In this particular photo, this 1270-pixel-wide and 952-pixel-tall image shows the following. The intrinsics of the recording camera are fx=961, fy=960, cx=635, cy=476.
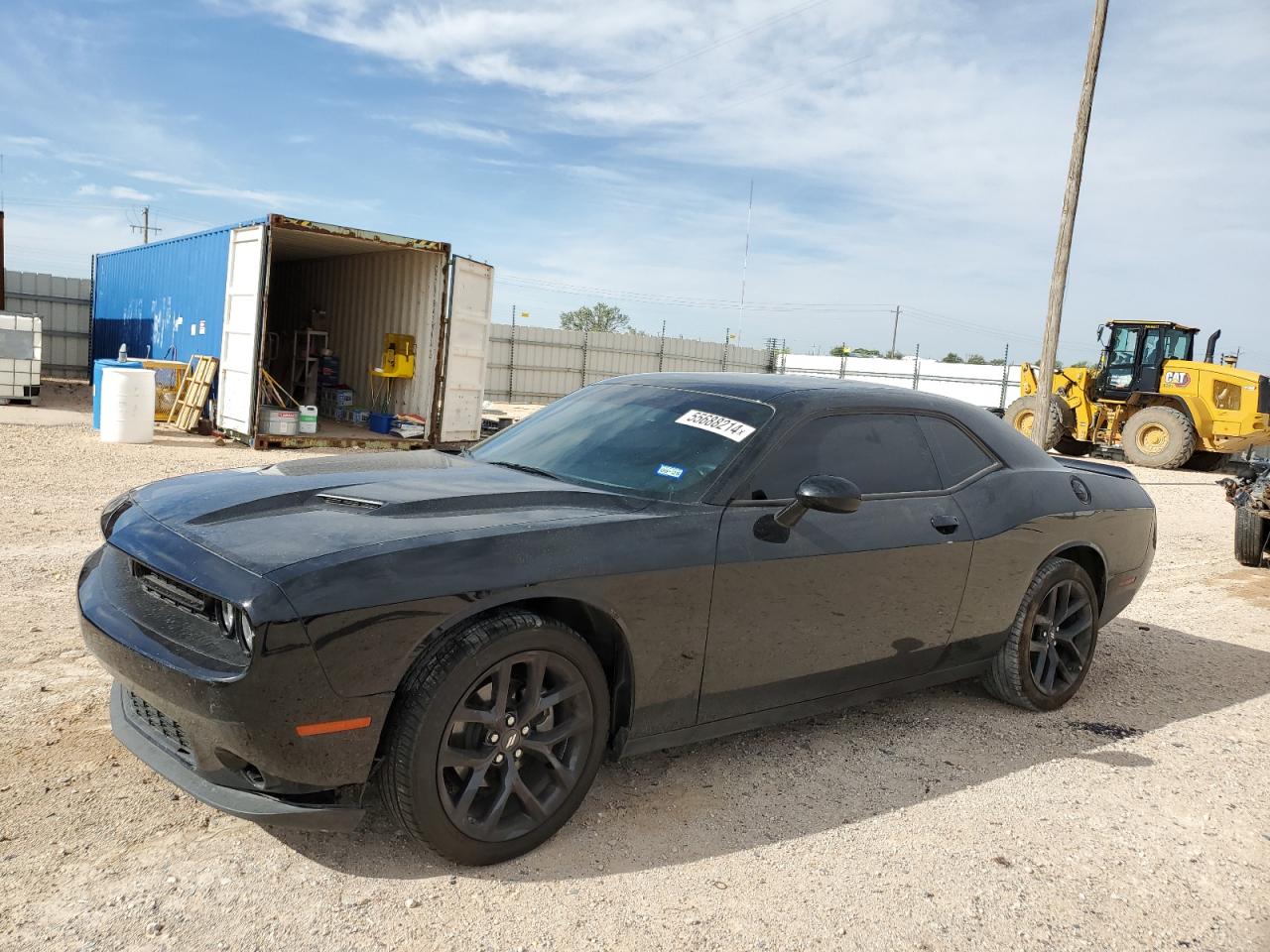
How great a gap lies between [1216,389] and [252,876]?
20025 millimetres

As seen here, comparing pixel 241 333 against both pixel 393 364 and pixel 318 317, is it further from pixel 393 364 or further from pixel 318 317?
pixel 318 317

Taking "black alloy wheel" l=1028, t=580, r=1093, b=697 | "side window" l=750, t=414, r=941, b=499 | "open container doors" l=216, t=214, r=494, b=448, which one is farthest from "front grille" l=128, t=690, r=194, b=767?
"open container doors" l=216, t=214, r=494, b=448

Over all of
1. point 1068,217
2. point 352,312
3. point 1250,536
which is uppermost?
point 1068,217

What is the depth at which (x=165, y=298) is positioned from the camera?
17.4m

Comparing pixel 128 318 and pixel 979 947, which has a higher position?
pixel 128 318

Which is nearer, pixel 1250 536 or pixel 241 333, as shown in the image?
pixel 1250 536

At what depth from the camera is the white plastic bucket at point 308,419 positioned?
14328mm

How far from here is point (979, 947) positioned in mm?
2652

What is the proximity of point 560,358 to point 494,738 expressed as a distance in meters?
29.0

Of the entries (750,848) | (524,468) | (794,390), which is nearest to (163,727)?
(524,468)

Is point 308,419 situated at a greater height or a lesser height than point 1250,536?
lesser

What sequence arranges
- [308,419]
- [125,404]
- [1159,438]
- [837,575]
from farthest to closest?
[1159,438] < [308,419] < [125,404] < [837,575]

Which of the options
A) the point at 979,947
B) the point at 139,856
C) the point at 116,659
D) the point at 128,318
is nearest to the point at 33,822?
the point at 139,856

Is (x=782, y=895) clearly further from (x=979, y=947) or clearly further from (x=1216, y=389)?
(x=1216, y=389)
